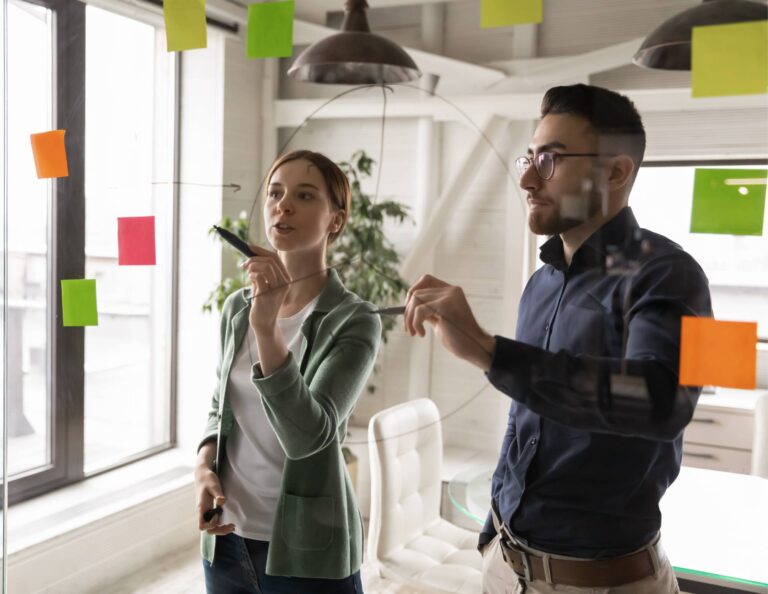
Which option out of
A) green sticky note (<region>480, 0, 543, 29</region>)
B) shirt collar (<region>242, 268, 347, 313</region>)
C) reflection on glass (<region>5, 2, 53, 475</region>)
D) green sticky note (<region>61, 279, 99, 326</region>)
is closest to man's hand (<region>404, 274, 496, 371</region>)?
shirt collar (<region>242, 268, 347, 313</region>)

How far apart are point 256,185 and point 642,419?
64 cm

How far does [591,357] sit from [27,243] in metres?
1.19

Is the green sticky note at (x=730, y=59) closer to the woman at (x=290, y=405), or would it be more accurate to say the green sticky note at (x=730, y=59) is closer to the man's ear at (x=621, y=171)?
the man's ear at (x=621, y=171)

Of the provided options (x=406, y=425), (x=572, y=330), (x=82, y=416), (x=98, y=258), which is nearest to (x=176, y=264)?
(x=98, y=258)

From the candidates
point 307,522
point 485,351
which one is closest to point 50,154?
point 307,522

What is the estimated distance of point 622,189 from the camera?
78 centimetres

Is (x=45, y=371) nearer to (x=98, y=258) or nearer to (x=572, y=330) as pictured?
(x=98, y=258)

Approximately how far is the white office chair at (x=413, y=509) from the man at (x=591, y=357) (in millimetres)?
131

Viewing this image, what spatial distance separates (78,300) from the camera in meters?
1.32

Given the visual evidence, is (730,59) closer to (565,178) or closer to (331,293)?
(565,178)

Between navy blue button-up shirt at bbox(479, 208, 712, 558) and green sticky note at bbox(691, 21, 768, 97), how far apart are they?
157 mm

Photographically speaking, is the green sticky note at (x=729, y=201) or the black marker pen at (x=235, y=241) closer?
the green sticky note at (x=729, y=201)

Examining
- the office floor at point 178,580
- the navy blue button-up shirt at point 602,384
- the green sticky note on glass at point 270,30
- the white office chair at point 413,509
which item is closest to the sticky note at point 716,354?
the navy blue button-up shirt at point 602,384

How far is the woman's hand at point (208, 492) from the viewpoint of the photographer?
1064mm
